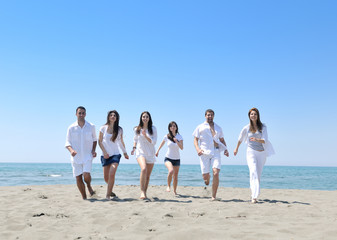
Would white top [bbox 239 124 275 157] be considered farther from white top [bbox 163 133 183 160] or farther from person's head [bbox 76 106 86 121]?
person's head [bbox 76 106 86 121]

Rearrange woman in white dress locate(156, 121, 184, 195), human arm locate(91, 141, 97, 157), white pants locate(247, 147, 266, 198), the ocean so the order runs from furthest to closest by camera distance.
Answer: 1. the ocean
2. woman in white dress locate(156, 121, 184, 195)
3. human arm locate(91, 141, 97, 157)
4. white pants locate(247, 147, 266, 198)

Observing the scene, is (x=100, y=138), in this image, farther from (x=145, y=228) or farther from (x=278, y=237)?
(x=278, y=237)

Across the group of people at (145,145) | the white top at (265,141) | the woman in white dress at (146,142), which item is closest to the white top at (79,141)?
the group of people at (145,145)

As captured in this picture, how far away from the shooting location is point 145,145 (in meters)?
6.93

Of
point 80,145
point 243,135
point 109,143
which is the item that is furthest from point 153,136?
point 243,135

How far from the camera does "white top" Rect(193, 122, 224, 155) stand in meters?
6.97

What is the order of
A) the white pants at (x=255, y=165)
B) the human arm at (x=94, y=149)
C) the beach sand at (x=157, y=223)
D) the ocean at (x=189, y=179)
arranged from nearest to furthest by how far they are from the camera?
the beach sand at (x=157, y=223) < the white pants at (x=255, y=165) < the human arm at (x=94, y=149) < the ocean at (x=189, y=179)

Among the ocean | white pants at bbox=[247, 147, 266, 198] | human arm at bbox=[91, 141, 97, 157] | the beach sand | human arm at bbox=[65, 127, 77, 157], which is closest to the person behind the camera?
the beach sand

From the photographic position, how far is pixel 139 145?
6945 millimetres

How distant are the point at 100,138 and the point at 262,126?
156 inches

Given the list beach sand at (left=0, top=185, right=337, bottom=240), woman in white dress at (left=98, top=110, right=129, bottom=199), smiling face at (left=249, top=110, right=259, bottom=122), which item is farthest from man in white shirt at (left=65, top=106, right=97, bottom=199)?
smiling face at (left=249, top=110, right=259, bottom=122)

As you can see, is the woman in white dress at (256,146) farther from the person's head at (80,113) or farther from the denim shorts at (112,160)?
the person's head at (80,113)

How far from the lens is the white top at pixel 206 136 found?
6.97 metres

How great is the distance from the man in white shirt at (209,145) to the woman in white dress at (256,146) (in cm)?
47
